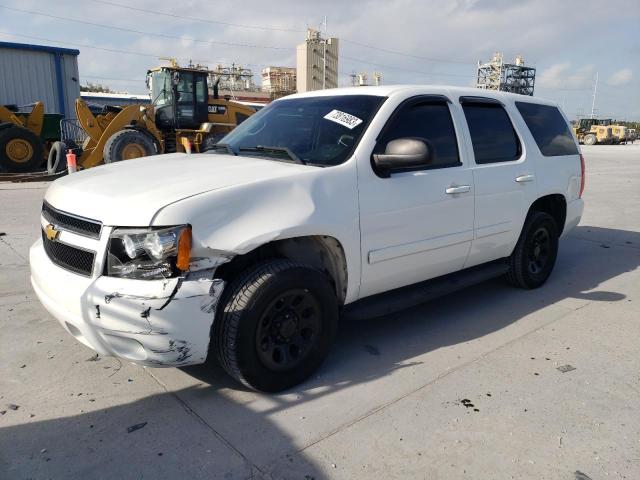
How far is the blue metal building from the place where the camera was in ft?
65.0

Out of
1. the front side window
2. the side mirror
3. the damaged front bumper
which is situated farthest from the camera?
the front side window

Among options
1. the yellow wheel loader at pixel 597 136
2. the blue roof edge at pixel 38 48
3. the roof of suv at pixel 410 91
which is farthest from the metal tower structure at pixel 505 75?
the roof of suv at pixel 410 91

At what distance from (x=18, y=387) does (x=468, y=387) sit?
273cm

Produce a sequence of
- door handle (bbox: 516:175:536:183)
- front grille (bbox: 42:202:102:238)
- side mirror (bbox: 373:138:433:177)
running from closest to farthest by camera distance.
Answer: front grille (bbox: 42:202:102:238) → side mirror (bbox: 373:138:433:177) → door handle (bbox: 516:175:536:183)

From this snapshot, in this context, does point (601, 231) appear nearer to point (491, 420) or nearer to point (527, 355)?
point (527, 355)

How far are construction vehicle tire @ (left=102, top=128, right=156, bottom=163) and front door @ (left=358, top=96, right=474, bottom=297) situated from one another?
398 inches

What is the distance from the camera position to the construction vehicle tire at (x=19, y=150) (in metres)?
13.0

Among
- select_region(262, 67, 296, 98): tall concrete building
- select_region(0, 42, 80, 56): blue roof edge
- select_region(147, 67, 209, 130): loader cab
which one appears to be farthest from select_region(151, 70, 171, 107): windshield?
select_region(262, 67, 296, 98): tall concrete building

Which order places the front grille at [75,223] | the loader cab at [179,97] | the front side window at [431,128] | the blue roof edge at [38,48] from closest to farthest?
the front grille at [75,223] < the front side window at [431,128] < the loader cab at [179,97] < the blue roof edge at [38,48]

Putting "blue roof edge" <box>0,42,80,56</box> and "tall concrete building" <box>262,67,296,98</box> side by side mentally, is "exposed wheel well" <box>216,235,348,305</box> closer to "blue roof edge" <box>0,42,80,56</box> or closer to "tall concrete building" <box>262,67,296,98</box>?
"blue roof edge" <box>0,42,80,56</box>

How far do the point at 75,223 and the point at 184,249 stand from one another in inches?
29.8

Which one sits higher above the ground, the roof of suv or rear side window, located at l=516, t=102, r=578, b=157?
the roof of suv

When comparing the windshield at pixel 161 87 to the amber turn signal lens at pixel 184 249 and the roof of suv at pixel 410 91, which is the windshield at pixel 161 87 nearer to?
the roof of suv at pixel 410 91

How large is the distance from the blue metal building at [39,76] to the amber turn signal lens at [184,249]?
21.5 m
